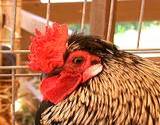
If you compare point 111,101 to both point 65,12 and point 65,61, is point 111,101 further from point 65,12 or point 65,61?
point 65,12

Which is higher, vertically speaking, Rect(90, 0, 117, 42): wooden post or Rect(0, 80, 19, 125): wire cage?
Rect(90, 0, 117, 42): wooden post

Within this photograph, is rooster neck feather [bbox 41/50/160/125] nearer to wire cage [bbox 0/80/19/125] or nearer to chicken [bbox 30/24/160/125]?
chicken [bbox 30/24/160/125]

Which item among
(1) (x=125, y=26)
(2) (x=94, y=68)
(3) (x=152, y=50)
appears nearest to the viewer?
(2) (x=94, y=68)

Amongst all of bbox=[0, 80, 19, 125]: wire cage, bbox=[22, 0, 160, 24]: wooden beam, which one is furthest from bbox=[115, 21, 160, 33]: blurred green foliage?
bbox=[0, 80, 19, 125]: wire cage

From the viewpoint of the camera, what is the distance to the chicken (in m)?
0.83

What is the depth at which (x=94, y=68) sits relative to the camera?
2.72 ft

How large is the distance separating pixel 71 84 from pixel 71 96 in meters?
0.03

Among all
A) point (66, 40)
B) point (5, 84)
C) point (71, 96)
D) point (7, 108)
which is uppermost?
point (66, 40)

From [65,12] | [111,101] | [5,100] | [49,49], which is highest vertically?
[65,12]

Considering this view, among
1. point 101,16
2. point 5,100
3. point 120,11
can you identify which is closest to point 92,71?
point 101,16

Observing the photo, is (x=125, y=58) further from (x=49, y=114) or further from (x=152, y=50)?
(x=152, y=50)

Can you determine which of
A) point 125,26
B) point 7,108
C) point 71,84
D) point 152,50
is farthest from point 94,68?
point 7,108

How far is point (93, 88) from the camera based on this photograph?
2.74ft

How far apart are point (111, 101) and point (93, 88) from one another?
5cm
